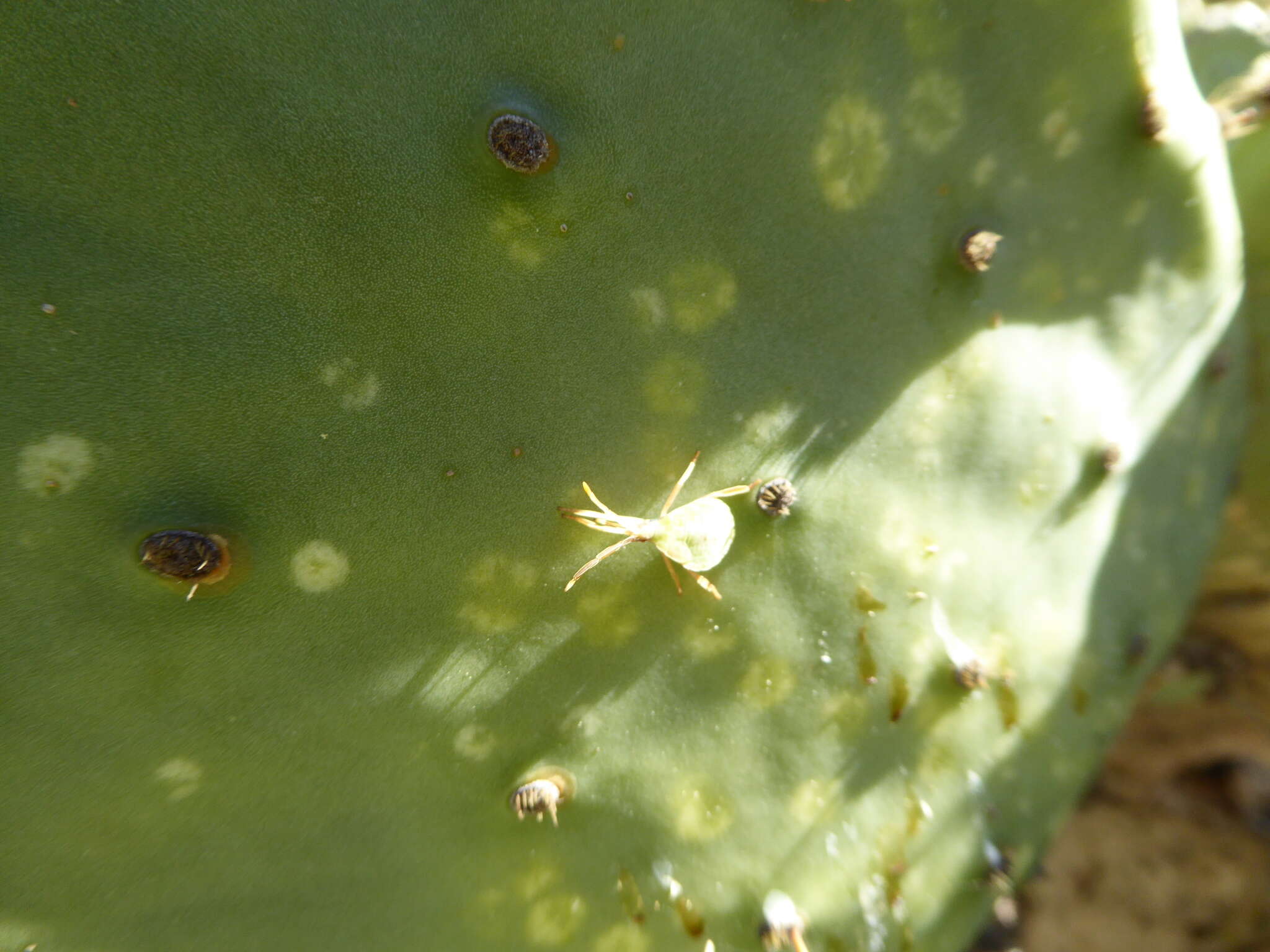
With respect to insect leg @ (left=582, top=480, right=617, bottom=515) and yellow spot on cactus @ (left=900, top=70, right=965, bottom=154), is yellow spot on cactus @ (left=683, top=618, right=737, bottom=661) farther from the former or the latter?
yellow spot on cactus @ (left=900, top=70, right=965, bottom=154)

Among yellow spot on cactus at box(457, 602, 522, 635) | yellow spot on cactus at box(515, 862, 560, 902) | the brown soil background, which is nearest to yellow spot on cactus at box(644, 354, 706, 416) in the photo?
yellow spot on cactus at box(457, 602, 522, 635)

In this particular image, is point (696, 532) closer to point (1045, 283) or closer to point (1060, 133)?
point (1045, 283)

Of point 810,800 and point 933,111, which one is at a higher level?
point 933,111

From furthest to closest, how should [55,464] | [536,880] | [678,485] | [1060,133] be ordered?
[1060,133] → [536,880] → [678,485] → [55,464]

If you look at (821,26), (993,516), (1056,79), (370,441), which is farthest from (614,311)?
(1056,79)

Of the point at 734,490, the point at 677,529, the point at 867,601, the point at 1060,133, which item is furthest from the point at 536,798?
the point at 1060,133

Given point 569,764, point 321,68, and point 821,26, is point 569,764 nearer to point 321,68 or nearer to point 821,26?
point 321,68

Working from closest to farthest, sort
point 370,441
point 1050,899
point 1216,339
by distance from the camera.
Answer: point 370,441
point 1216,339
point 1050,899
